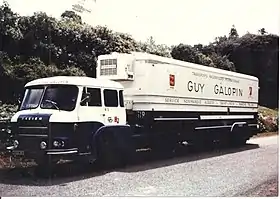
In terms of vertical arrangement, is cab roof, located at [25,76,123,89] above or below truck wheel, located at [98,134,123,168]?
above

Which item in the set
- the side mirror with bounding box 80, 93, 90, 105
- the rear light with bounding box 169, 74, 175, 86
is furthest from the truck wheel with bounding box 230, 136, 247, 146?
the side mirror with bounding box 80, 93, 90, 105

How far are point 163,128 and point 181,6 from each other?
108cm

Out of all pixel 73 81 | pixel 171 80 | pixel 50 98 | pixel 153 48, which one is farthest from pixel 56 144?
pixel 171 80

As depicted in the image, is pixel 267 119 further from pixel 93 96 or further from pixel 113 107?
pixel 93 96

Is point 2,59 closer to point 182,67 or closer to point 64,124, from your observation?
point 64,124

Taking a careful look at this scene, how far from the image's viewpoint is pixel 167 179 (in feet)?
11.8

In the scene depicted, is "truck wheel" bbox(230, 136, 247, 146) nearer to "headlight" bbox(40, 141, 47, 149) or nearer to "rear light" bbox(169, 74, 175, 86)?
"rear light" bbox(169, 74, 175, 86)

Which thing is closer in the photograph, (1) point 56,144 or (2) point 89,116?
(1) point 56,144

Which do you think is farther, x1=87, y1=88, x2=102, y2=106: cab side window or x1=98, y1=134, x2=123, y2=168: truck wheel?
x1=87, y1=88, x2=102, y2=106: cab side window

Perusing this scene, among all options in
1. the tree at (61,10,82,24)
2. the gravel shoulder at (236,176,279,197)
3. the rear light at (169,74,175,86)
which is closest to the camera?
the gravel shoulder at (236,176,279,197)

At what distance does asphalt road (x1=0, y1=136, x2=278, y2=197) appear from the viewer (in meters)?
3.49

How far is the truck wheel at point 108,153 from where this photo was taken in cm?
386

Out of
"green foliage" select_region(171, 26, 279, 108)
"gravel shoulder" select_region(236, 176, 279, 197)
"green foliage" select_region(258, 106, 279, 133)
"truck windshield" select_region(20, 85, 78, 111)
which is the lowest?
"gravel shoulder" select_region(236, 176, 279, 197)

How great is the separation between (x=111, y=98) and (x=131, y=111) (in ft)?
0.69
